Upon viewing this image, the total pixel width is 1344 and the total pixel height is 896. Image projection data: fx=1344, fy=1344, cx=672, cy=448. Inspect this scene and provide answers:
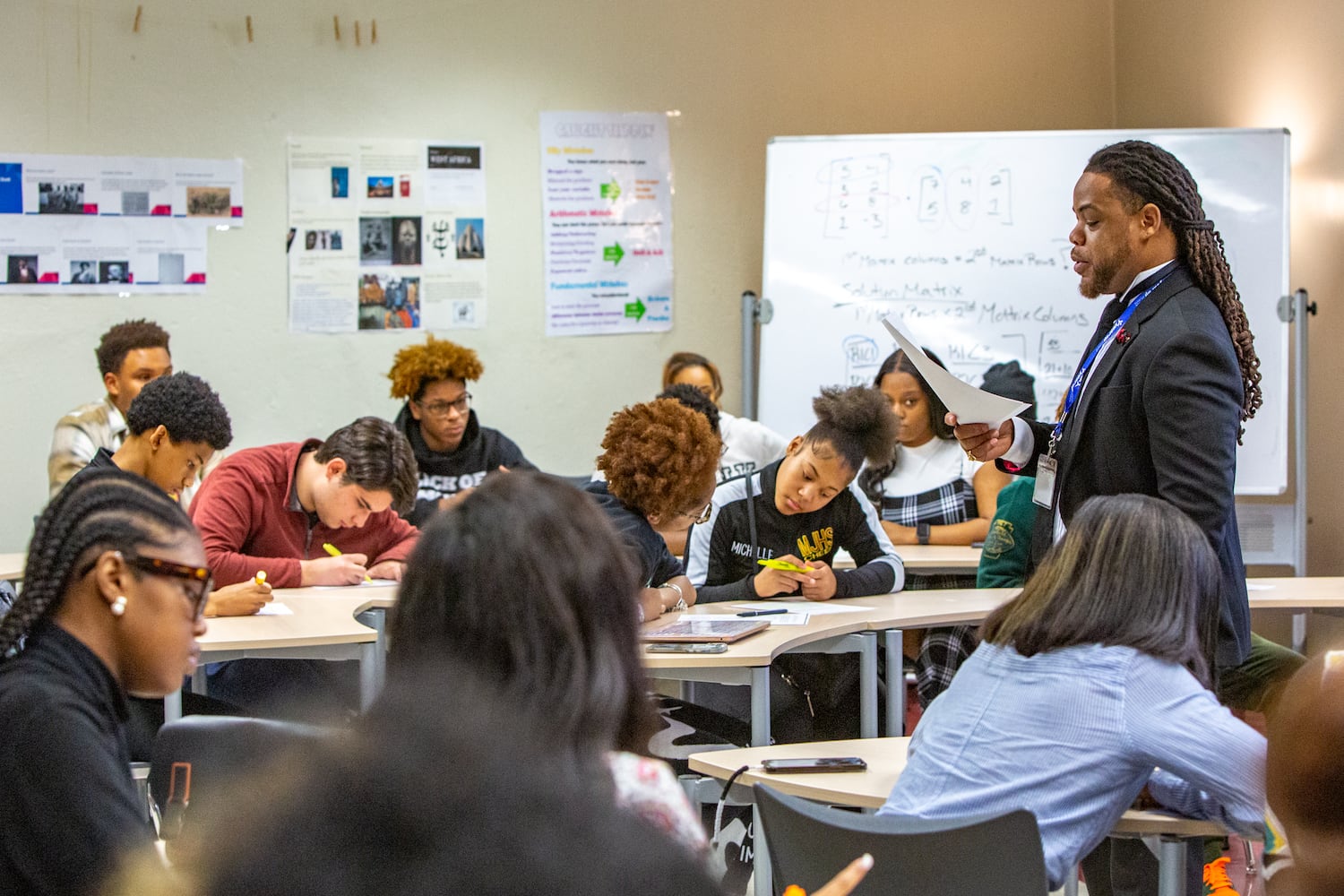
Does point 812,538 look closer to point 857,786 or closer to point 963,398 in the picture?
point 963,398

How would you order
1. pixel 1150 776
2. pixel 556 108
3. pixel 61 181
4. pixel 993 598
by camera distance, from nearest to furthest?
pixel 1150 776 < pixel 993 598 < pixel 61 181 < pixel 556 108

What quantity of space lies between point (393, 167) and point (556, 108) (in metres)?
0.74

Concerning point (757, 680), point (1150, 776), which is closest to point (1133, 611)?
point (1150, 776)

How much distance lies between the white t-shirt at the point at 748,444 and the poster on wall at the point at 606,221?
0.89 m

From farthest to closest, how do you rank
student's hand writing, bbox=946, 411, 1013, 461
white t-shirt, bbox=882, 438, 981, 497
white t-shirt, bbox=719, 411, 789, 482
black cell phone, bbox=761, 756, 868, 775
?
white t-shirt, bbox=719, 411, 789, 482, white t-shirt, bbox=882, 438, 981, 497, student's hand writing, bbox=946, 411, 1013, 461, black cell phone, bbox=761, 756, 868, 775

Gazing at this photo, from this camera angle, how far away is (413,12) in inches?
219

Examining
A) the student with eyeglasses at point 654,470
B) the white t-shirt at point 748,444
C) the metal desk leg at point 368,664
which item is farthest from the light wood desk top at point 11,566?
the white t-shirt at point 748,444

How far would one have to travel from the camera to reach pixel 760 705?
9.57 ft

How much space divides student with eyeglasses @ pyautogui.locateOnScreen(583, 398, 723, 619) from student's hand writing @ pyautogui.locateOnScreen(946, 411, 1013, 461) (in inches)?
24.0

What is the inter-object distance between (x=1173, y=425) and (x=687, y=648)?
43.5 inches

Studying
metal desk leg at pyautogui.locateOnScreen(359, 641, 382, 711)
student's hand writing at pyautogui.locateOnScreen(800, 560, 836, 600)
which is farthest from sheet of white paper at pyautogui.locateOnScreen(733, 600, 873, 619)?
metal desk leg at pyautogui.locateOnScreen(359, 641, 382, 711)

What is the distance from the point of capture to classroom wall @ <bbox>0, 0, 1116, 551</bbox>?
17.2 ft

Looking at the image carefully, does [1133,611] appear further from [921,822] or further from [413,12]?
[413,12]

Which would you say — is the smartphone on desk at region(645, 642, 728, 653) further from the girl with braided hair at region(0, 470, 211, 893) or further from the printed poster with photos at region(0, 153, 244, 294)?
the printed poster with photos at region(0, 153, 244, 294)
